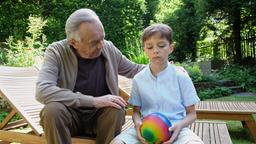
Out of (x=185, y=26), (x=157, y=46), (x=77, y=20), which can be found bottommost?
(x=185, y=26)

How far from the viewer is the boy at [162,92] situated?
8.25 ft

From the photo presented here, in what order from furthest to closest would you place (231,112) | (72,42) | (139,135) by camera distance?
(231,112) < (72,42) < (139,135)

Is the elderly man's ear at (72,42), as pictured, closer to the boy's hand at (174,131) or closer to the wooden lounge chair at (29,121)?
the wooden lounge chair at (29,121)

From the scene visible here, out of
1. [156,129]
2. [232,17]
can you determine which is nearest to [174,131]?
[156,129]

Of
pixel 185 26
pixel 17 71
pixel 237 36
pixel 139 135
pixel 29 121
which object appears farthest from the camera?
pixel 185 26

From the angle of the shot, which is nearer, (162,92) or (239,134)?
(162,92)

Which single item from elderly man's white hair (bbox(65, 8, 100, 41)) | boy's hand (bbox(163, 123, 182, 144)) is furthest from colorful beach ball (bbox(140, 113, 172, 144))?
elderly man's white hair (bbox(65, 8, 100, 41))

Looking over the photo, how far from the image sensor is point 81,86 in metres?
2.92

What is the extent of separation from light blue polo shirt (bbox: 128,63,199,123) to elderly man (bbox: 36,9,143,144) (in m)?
0.16

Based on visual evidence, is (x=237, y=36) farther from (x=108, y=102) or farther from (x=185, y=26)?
(x=108, y=102)

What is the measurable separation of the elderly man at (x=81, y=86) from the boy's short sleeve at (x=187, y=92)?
0.43 m

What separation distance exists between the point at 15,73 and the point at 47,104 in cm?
179

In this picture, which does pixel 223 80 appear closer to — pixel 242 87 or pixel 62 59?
pixel 242 87

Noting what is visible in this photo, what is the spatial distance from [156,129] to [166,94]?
34 cm
